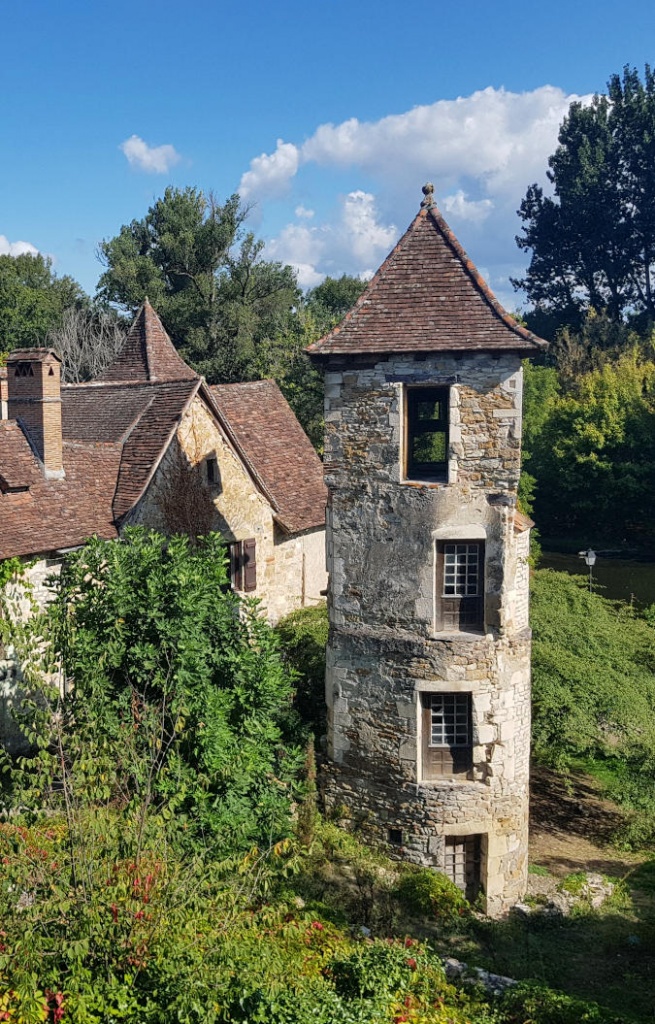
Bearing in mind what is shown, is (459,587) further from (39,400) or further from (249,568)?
(39,400)

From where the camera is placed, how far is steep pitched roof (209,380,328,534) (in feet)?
80.6

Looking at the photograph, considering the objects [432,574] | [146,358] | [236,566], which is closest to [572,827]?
[432,574]

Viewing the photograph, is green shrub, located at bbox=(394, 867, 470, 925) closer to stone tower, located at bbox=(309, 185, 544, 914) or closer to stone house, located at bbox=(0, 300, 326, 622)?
stone tower, located at bbox=(309, 185, 544, 914)

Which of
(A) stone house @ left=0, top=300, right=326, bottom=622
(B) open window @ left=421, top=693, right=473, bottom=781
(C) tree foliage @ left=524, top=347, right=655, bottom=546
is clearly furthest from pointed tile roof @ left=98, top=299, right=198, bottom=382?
(C) tree foliage @ left=524, top=347, right=655, bottom=546

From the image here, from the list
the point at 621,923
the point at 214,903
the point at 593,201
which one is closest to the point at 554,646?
the point at 621,923

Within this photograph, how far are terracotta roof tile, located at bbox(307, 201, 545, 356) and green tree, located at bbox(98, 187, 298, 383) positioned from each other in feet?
120

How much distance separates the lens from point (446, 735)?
15984 mm

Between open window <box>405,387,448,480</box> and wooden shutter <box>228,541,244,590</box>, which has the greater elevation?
open window <box>405,387,448,480</box>

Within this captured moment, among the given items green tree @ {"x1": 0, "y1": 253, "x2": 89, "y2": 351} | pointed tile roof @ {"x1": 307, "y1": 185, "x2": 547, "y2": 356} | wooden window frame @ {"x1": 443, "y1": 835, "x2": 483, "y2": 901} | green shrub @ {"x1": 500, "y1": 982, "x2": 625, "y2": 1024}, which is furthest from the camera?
green tree @ {"x1": 0, "y1": 253, "x2": 89, "y2": 351}

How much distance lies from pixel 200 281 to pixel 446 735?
43.6 metres

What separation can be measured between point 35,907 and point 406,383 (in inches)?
389

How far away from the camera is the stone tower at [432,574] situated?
49.7 ft

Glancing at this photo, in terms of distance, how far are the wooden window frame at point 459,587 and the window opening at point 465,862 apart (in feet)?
12.6

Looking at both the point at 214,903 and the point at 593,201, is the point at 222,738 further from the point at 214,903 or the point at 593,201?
the point at 593,201
